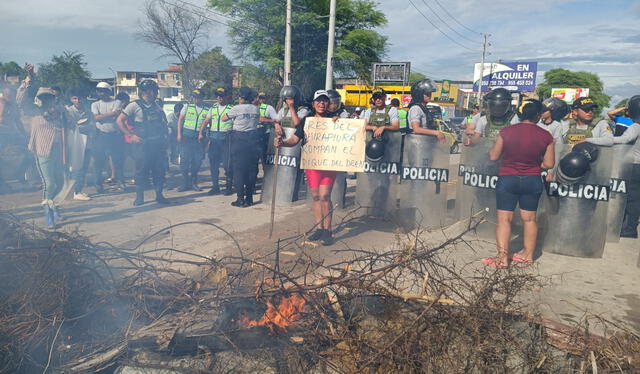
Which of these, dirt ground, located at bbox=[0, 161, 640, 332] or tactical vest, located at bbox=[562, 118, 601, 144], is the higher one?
tactical vest, located at bbox=[562, 118, 601, 144]

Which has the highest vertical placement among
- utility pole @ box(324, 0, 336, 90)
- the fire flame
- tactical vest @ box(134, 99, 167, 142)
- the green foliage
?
utility pole @ box(324, 0, 336, 90)

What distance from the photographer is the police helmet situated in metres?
6.86

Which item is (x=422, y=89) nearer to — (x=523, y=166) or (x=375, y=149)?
(x=375, y=149)

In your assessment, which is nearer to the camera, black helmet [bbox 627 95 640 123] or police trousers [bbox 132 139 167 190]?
black helmet [bbox 627 95 640 123]

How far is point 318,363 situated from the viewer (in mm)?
2842

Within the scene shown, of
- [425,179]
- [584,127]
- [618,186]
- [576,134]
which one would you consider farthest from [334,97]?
[618,186]

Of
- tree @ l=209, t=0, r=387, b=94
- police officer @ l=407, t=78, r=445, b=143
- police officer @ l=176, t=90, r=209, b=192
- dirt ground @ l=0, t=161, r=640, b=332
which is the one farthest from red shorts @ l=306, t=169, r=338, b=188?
tree @ l=209, t=0, r=387, b=94

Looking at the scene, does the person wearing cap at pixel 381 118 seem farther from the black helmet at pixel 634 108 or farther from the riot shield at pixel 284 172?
the black helmet at pixel 634 108

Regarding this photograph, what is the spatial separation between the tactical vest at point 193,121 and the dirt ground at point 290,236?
53.1 inches

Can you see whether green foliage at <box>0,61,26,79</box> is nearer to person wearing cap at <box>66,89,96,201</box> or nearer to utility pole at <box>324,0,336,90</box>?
person wearing cap at <box>66,89,96,201</box>

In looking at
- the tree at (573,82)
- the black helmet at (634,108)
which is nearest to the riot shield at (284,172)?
the black helmet at (634,108)

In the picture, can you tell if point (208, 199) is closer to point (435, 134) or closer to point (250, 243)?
point (250, 243)

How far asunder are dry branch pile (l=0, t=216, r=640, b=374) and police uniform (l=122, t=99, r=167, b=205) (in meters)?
Answer: 4.20

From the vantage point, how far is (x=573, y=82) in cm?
7831
